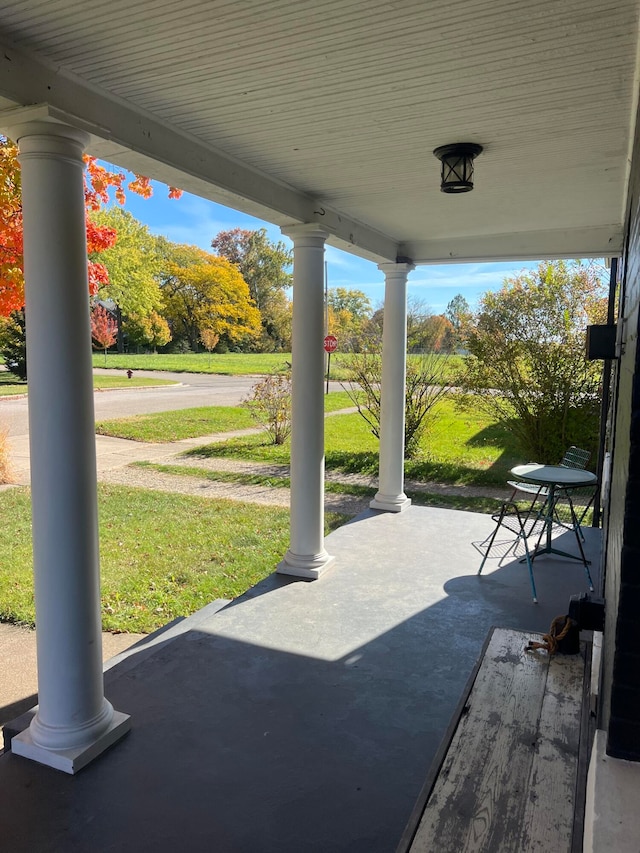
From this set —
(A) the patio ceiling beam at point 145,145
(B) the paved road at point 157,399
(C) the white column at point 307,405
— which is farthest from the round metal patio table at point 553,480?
(B) the paved road at point 157,399

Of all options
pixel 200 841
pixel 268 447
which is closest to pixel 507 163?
pixel 200 841

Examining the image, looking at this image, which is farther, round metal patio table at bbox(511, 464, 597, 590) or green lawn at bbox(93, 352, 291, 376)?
green lawn at bbox(93, 352, 291, 376)

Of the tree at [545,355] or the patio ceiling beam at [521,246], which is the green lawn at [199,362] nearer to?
the tree at [545,355]

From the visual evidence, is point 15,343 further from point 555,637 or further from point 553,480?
point 555,637

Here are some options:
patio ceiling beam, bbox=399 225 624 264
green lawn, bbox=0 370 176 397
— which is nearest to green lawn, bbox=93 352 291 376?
green lawn, bbox=0 370 176 397

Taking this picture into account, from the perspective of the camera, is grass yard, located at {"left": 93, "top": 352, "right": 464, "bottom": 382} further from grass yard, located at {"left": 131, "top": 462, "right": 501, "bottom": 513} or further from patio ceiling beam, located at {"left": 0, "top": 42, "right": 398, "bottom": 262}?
patio ceiling beam, located at {"left": 0, "top": 42, "right": 398, "bottom": 262}

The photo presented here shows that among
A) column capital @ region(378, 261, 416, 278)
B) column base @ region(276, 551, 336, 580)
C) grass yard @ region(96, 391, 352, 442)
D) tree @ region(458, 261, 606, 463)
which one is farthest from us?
grass yard @ region(96, 391, 352, 442)

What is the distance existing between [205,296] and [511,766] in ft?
107

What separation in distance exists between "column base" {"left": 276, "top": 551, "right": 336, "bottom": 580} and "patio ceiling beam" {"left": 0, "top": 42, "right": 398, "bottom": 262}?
245 centimetres

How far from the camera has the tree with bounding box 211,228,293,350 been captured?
37938 mm

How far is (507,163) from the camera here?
3.51 metres

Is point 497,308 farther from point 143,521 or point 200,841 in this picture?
point 200,841

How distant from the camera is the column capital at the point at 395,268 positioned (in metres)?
6.26

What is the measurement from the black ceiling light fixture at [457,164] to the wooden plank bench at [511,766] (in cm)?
231
